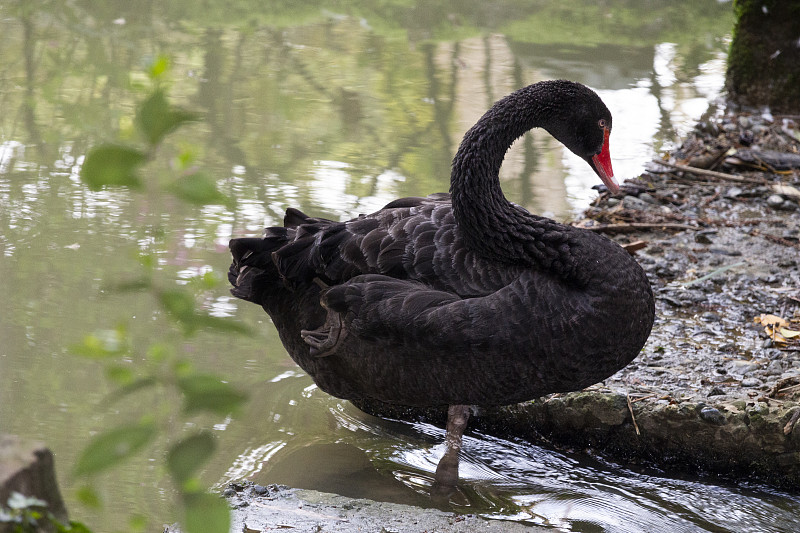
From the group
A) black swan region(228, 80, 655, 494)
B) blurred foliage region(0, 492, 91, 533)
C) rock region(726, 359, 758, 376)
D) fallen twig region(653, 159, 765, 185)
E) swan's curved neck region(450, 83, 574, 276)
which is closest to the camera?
blurred foliage region(0, 492, 91, 533)

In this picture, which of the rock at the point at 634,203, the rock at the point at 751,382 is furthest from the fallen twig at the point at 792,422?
the rock at the point at 634,203

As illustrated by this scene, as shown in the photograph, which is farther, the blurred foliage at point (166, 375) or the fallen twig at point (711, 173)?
the fallen twig at point (711, 173)

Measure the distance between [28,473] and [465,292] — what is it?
5.74 feet

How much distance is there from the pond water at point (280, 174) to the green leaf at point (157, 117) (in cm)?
3

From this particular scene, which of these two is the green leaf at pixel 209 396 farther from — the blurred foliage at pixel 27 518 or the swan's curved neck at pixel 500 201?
the swan's curved neck at pixel 500 201

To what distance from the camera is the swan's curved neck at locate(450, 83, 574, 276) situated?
114 inches

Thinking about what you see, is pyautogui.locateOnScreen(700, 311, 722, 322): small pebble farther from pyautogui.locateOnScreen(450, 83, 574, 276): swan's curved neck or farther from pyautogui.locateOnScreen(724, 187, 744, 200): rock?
pyautogui.locateOnScreen(724, 187, 744, 200): rock

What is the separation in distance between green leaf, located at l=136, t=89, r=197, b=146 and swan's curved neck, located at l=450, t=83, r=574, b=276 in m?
2.06

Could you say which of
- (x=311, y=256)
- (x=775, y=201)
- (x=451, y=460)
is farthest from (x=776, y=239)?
(x=311, y=256)

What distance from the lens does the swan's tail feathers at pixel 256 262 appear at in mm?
3191

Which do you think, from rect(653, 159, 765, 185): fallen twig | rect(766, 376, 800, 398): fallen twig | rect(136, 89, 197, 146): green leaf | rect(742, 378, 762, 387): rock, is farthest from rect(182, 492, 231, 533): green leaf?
rect(653, 159, 765, 185): fallen twig

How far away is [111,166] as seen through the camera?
36.3 inches

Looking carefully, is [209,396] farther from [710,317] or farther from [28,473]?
[710,317]

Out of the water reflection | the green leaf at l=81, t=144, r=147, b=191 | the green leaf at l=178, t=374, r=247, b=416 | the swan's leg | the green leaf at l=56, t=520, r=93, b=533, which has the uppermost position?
the green leaf at l=81, t=144, r=147, b=191
